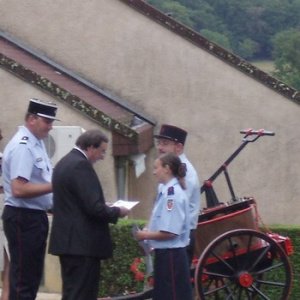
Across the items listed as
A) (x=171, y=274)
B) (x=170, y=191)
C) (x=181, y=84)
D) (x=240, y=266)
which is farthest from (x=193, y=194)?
(x=181, y=84)

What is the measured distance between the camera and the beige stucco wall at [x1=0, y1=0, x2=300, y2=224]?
15.2 meters

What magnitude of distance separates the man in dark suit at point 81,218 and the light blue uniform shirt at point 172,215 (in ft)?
0.95

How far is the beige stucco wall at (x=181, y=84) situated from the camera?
15234mm

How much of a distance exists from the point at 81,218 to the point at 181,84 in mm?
8428

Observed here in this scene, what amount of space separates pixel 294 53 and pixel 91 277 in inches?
723

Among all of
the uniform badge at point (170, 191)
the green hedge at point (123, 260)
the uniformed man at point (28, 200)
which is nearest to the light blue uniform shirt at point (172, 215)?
the uniform badge at point (170, 191)

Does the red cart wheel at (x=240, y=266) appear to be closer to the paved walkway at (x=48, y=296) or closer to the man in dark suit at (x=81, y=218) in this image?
the man in dark suit at (x=81, y=218)

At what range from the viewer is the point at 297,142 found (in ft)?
50.3

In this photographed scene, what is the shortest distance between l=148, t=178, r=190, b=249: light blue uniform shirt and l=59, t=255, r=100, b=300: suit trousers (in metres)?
0.52

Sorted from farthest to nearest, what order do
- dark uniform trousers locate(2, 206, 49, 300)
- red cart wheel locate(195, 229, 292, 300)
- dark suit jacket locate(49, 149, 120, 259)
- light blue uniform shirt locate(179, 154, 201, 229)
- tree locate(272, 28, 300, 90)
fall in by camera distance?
tree locate(272, 28, 300, 90) → red cart wheel locate(195, 229, 292, 300) → light blue uniform shirt locate(179, 154, 201, 229) → dark uniform trousers locate(2, 206, 49, 300) → dark suit jacket locate(49, 149, 120, 259)

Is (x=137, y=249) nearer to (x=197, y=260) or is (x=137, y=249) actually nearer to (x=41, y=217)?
(x=197, y=260)

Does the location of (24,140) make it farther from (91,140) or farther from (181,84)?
(181,84)

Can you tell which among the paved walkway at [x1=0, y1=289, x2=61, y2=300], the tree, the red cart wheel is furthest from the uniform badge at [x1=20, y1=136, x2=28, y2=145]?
the tree

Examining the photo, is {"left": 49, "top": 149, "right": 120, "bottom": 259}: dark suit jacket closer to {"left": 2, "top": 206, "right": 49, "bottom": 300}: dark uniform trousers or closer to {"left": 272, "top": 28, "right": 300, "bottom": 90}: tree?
{"left": 2, "top": 206, "right": 49, "bottom": 300}: dark uniform trousers
